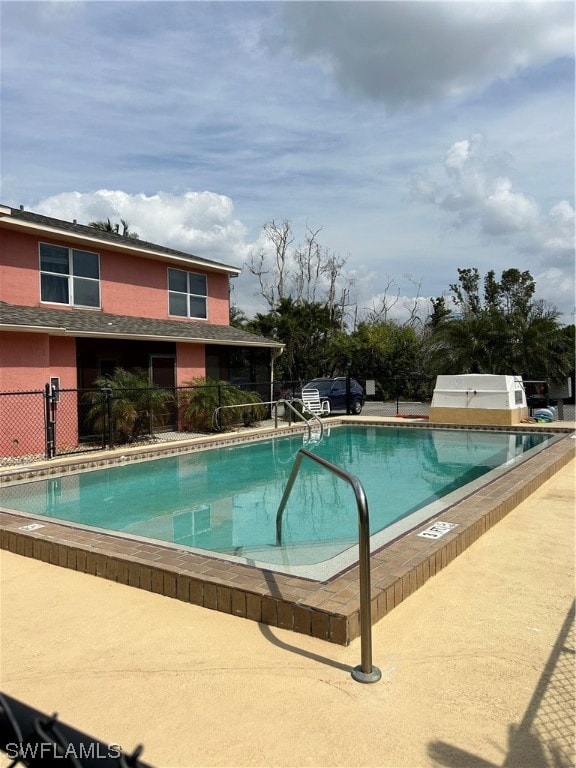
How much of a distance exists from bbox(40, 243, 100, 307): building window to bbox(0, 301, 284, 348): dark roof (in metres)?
0.39

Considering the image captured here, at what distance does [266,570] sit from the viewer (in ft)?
14.6

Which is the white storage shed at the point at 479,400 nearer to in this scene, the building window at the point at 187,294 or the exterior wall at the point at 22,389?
the building window at the point at 187,294

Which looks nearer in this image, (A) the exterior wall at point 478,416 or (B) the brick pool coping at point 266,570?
(B) the brick pool coping at point 266,570

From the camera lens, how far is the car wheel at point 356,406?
2093 centimetres

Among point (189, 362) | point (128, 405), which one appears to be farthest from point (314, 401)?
point (128, 405)

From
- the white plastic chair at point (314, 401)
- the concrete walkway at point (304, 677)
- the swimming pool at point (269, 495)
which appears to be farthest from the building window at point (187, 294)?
the concrete walkway at point (304, 677)

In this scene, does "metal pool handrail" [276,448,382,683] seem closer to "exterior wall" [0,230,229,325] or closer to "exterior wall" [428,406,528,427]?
"exterior wall" [0,230,229,325]

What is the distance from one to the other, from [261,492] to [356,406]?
12.5 m

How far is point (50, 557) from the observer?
5.25 metres

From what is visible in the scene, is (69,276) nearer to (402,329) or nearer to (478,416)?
(478,416)

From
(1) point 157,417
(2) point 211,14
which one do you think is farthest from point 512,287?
(2) point 211,14

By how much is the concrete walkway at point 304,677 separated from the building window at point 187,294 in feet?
48.2

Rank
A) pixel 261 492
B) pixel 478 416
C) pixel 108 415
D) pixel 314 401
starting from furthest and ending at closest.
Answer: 1. pixel 314 401
2. pixel 478 416
3. pixel 108 415
4. pixel 261 492

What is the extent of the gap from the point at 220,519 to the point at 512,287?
3651 centimetres
